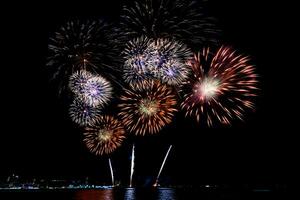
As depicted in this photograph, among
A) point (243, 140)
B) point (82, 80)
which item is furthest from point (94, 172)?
point (82, 80)

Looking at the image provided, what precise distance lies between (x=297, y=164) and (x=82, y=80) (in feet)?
225

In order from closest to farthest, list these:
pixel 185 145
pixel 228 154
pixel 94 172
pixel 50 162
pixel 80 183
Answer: pixel 228 154 → pixel 185 145 → pixel 50 162 → pixel 94 172 → pixel 80 183

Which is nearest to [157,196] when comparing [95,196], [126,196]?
[126,196]

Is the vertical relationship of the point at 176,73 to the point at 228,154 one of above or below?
below

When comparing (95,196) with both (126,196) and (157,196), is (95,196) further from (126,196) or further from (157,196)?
(157,196)

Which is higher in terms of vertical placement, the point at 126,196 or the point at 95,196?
the point at 126,196

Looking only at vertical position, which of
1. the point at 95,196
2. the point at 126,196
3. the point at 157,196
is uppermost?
the point at 157,196

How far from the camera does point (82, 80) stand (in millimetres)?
25547

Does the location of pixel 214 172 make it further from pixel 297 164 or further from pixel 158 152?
pixel 297 164

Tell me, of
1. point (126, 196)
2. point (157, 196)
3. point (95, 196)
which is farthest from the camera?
point (95, 196)

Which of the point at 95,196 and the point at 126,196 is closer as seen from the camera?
the point at 126,196

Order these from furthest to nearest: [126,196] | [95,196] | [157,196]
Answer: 1. [95,196]
2. [126,196]
3. [157,196]

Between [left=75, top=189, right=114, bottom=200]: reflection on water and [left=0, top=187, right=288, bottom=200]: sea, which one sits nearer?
[left=75, top=189, right=114, bottom=200]: reflection on water

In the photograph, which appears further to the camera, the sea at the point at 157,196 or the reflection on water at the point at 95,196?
the sea at the point at 157,196
